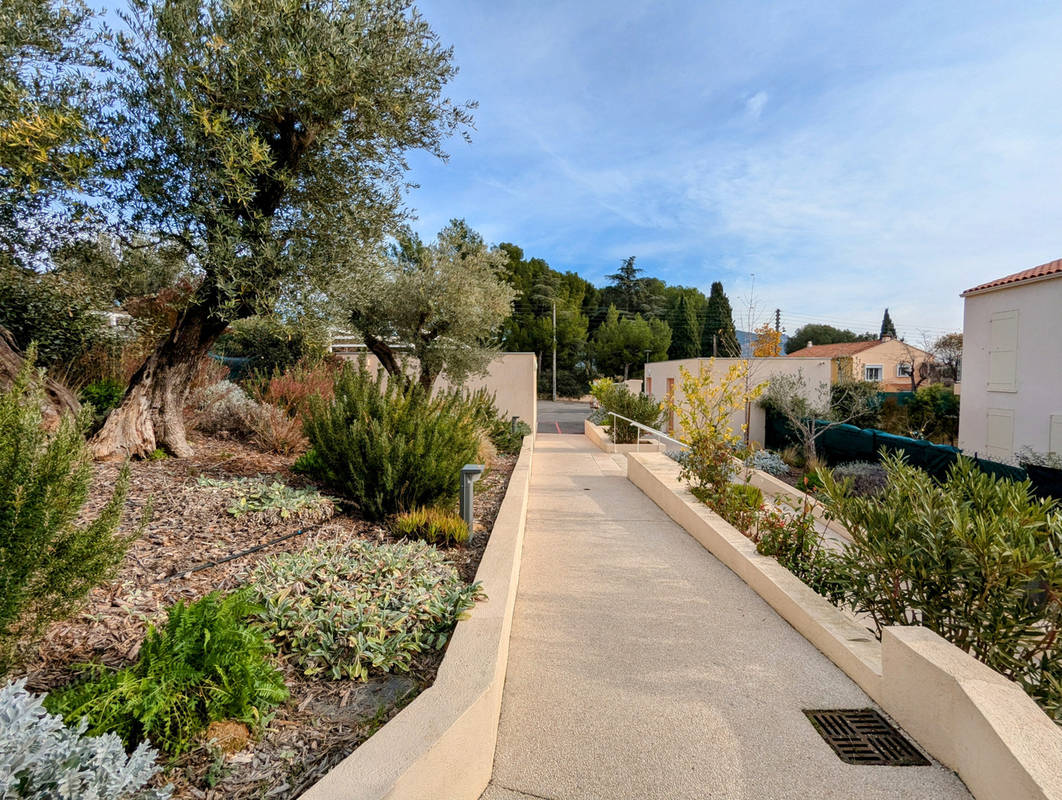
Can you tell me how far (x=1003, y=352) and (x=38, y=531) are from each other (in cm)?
1761

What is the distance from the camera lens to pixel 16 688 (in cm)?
144

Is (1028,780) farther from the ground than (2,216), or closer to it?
closer to it

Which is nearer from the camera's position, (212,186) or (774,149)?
(212,186)

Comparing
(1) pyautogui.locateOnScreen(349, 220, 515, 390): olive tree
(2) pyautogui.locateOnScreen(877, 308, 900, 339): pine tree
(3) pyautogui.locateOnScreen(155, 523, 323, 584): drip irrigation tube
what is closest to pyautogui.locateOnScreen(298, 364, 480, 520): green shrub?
(3) pyautogui.locateOnScreen(155, 523, 323, 584): drip irrigation tube

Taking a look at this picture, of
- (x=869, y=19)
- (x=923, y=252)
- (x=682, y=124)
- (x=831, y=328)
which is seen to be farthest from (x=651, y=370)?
(x=831, y=328)

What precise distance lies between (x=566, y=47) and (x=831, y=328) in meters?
60.7

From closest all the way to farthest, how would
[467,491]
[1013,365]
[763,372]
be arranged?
[467,491] < [1013,365] < [763,372]

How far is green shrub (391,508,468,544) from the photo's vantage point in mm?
4062

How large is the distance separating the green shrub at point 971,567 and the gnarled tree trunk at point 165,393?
18.7ft

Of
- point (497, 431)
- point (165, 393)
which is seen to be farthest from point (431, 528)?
point (497, 431)

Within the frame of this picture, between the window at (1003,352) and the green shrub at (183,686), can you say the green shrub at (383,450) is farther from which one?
the window at (1003,352)

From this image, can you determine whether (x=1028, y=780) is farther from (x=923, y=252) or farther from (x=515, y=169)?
(x=923, y=252)

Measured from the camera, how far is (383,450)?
4363 millimetres

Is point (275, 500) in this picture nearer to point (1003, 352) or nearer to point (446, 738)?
point (446, 738)
